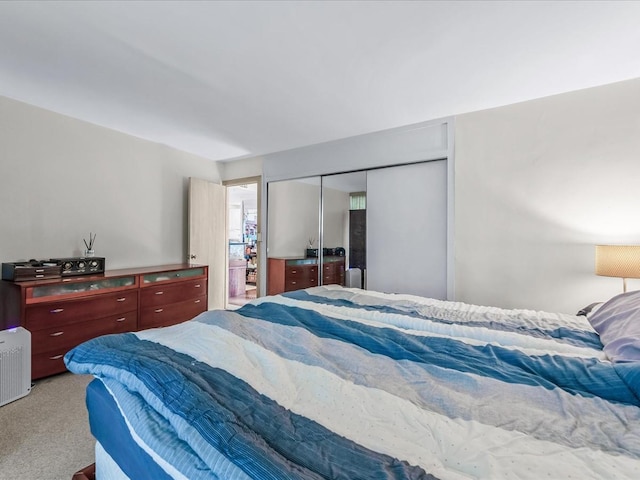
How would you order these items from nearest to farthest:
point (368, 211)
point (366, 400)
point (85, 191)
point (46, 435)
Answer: point (366, 400), point (46, 435), point (85, 191), point (368, 211)

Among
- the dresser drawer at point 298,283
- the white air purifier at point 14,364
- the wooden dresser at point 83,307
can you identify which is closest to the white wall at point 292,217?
the dresser drawer at point 298,283

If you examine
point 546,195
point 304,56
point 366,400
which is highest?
point 304,56

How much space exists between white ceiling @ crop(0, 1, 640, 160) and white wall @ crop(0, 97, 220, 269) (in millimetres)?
268

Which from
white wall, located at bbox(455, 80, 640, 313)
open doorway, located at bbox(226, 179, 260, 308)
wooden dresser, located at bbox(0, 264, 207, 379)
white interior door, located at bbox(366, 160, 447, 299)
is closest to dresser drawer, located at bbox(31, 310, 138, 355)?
wooden dresser, located at bbox(0, 264, 207, 379)

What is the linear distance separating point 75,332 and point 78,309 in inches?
8.0

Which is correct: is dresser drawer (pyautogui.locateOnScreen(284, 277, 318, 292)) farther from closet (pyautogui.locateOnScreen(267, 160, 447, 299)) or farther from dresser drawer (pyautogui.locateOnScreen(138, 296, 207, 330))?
dresser drawer (pyautogui.locateOnScreen(138, 296, 207, 330))

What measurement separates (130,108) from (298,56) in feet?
6.17

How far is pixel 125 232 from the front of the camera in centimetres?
359

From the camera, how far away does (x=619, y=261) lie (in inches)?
81.0

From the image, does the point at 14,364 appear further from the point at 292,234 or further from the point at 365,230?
the point at 365,230

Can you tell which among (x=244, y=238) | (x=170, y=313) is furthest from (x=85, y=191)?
(x=244, y=238)

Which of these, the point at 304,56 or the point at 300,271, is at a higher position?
the point at 304,56

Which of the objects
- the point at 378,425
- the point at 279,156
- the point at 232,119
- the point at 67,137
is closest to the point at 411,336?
the point at 378,425

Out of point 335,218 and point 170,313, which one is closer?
point 170,313
